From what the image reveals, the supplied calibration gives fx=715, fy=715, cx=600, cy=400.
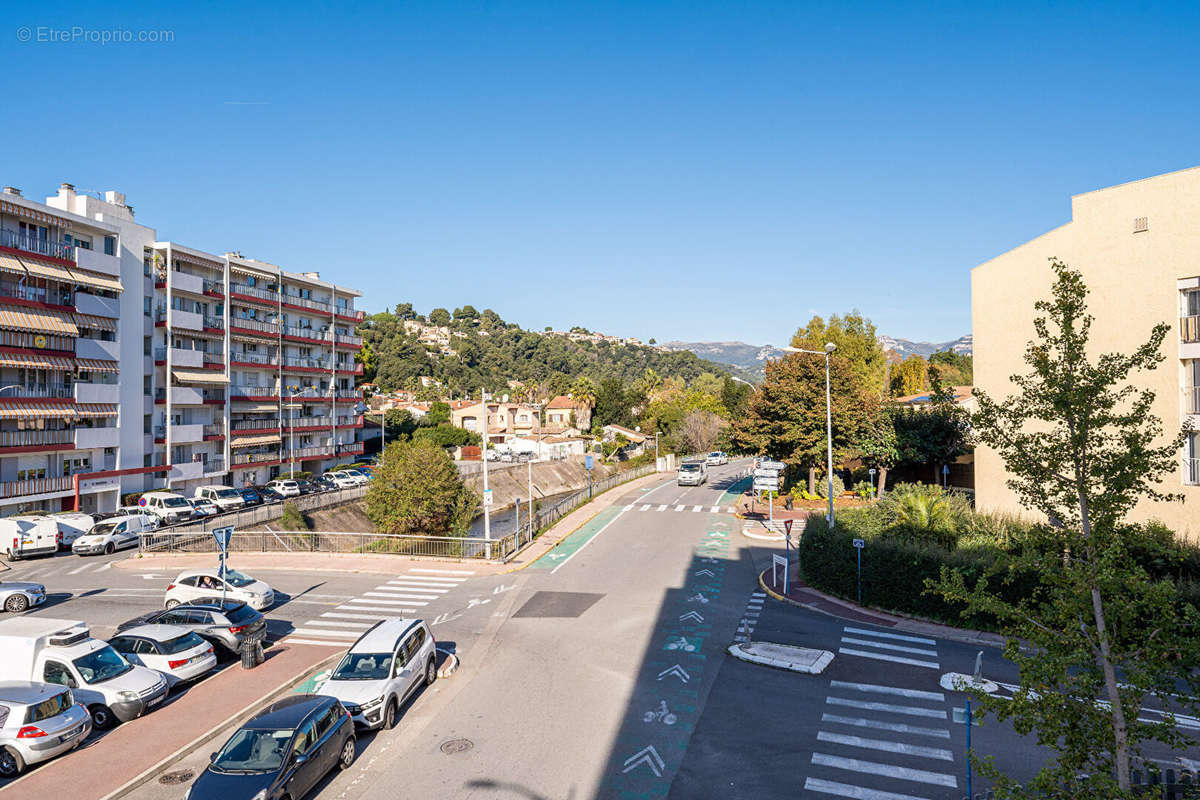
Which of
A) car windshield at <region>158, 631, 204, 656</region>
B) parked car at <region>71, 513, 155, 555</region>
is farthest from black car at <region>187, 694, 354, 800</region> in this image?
parked car at <region>71, 513, 155, 555</region>

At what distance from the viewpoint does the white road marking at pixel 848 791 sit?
467 inches

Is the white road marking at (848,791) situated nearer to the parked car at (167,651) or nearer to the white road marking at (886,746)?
the white road marking at (886,746)

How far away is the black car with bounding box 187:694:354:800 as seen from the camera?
11.0m

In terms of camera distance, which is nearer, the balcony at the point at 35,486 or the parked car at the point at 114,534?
the parked car at the point at 114,534

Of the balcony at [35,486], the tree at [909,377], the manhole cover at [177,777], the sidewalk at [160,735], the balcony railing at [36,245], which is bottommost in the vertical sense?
the manhole cover at [177,777]

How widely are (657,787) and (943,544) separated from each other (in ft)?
57.2

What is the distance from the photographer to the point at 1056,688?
845 centimetres

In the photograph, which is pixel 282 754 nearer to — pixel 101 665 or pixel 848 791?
pixel 101 665

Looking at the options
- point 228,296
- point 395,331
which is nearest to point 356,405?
point 228,296

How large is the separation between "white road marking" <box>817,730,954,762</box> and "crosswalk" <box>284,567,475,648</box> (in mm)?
13600

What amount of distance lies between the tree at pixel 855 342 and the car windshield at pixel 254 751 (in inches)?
2357

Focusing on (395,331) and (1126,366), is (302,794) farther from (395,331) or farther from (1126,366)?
(395,331)

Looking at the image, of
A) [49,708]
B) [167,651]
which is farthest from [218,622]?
[49,708]

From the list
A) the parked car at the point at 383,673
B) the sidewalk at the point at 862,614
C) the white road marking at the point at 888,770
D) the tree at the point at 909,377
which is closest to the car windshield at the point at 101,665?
the parked car at the point at 383,673
